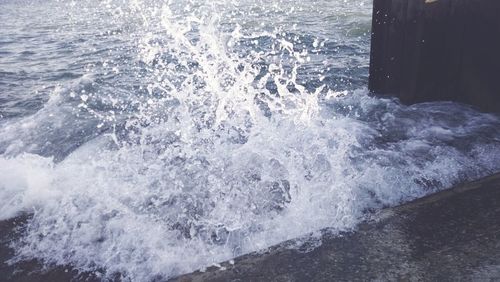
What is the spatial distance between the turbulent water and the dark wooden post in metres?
0.30

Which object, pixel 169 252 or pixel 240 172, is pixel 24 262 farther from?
pixel 240 172

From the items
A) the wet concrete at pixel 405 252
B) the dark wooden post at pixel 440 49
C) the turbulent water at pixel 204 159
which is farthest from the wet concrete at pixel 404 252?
the dark wooden post at pixel 440 49

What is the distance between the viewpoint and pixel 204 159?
4980mm

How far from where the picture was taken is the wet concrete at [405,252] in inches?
99.0

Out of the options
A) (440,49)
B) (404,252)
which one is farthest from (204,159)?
(440,49)

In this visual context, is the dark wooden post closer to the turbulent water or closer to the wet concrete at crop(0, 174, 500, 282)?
the turbulent water

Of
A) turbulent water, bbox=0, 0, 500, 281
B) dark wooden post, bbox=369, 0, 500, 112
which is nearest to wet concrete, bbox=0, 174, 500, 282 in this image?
turbulent water, bbox=0, 0, 500, 281

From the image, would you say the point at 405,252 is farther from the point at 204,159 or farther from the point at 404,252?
the point at 204,159

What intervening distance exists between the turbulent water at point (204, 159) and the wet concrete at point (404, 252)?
277mm

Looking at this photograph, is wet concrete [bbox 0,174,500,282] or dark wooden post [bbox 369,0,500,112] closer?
wet concrete [bbox 0,174,500,282]

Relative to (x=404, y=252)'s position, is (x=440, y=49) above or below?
above

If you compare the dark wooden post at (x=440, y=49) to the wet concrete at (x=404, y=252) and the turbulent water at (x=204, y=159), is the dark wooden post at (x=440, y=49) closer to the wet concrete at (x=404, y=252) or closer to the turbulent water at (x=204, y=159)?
the turbulent water at (x=204, y=159)

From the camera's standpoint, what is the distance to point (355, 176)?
409cm

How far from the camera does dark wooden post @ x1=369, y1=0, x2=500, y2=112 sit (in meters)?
4.92
